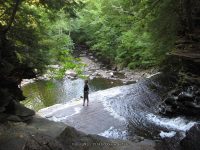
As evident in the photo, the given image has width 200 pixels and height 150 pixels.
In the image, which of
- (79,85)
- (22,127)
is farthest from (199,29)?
(79,85)

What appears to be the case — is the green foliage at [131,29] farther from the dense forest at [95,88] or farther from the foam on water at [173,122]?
the foam on water at [173,122]

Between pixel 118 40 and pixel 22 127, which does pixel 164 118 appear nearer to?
pixel 22 127

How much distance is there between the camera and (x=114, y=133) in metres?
16.0

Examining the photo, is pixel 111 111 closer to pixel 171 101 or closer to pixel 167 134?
pixel 171 101

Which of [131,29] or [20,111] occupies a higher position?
[131,29]

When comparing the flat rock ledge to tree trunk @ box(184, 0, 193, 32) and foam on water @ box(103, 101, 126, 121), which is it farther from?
tree trunk @ box(184, 0, 193, 32)

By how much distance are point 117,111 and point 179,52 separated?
5.11m

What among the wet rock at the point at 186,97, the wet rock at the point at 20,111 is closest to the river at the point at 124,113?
the wet rock at the point at 186,97

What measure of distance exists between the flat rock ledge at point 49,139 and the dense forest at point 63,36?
1.08 m

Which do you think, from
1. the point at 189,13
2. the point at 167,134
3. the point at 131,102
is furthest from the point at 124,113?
the point at 189,13

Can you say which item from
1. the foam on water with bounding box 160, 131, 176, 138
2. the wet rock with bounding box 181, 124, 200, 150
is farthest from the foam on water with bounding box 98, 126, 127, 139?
the wet rock with bounding box 181, 124, 200, 150

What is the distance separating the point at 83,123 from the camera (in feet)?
58.1

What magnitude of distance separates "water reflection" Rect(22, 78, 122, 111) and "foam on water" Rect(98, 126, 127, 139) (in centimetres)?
1026

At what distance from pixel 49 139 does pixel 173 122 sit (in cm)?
794
